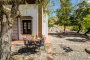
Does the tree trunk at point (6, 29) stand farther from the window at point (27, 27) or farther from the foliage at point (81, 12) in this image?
the foliage at point (81, 12)

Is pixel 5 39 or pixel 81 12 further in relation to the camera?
pixel 81 12

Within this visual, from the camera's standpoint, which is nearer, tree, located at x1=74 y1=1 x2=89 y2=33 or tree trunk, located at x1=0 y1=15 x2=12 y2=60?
tree trunk, located at x1=0 y1=15 x2=12 y2=60

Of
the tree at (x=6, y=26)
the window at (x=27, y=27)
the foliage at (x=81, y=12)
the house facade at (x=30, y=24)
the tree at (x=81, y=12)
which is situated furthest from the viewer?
the tree at (x=81, y=12)

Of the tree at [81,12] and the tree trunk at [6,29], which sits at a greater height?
the tree at [81,12]

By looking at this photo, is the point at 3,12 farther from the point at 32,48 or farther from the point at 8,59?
the point at 32,48

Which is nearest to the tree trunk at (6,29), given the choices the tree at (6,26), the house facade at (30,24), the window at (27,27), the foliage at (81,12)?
the tree at (6,26)

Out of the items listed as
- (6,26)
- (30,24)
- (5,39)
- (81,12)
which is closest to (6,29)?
(6,26)

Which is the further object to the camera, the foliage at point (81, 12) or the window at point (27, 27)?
the foliage at point (81, 12)

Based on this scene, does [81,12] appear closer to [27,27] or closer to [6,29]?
[27,27]

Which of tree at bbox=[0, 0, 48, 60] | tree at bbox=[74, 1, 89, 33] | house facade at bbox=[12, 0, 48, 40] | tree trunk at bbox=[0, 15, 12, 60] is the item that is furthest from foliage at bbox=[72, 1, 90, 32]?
tree trunk at bbox=[0, 15, 12, 60]

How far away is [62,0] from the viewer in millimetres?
8883

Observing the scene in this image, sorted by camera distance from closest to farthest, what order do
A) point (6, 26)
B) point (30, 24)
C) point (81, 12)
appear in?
point (6, 26)
point (30, 24)
point (81, 12)

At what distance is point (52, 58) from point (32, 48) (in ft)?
10.9

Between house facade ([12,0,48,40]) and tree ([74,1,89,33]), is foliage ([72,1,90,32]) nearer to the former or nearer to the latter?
tree ([74,1,89,33])
